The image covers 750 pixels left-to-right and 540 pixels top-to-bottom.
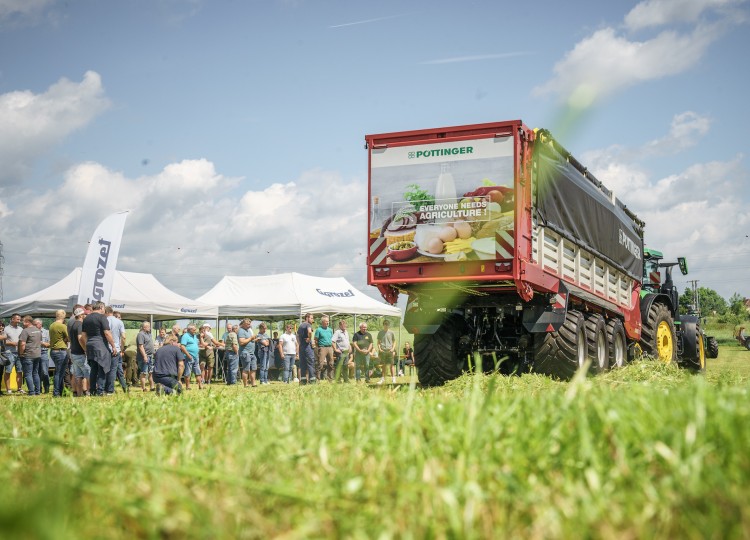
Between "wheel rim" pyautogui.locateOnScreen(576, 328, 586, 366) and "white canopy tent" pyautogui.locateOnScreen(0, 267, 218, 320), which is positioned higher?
"white canopy tent" pyautogui.locateOnScreen(0, 267, 218, 320)

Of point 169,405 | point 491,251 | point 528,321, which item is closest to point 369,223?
point 491,251

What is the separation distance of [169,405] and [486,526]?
377 cm

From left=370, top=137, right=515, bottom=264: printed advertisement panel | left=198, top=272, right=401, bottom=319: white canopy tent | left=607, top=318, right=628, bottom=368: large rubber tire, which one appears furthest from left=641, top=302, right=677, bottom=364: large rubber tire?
left=198, top=272, right=401, bottom=319: white canopy tent

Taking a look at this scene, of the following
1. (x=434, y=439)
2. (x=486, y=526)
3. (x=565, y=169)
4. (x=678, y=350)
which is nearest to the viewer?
(x=486, y=526)

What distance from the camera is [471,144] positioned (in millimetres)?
10508

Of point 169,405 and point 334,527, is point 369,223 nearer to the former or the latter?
point 169,405

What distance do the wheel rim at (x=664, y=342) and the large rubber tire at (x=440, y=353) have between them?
19.9 feet

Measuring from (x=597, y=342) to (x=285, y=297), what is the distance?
14.0 meters

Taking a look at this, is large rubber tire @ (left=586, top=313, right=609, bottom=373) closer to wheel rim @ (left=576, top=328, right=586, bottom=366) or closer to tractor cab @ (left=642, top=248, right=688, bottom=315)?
wheel rim @ (left=576, top=328, right=586, bottom=366)

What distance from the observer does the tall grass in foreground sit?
1.59 meters

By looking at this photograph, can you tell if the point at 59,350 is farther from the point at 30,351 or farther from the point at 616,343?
the point at 616,343

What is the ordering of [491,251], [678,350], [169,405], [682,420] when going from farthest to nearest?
[678,350] < [491,251] < [169,405] < [682,420]

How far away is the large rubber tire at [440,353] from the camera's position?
11.8m

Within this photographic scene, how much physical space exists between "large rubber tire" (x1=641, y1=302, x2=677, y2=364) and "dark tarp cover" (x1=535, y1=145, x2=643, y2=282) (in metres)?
0.89
